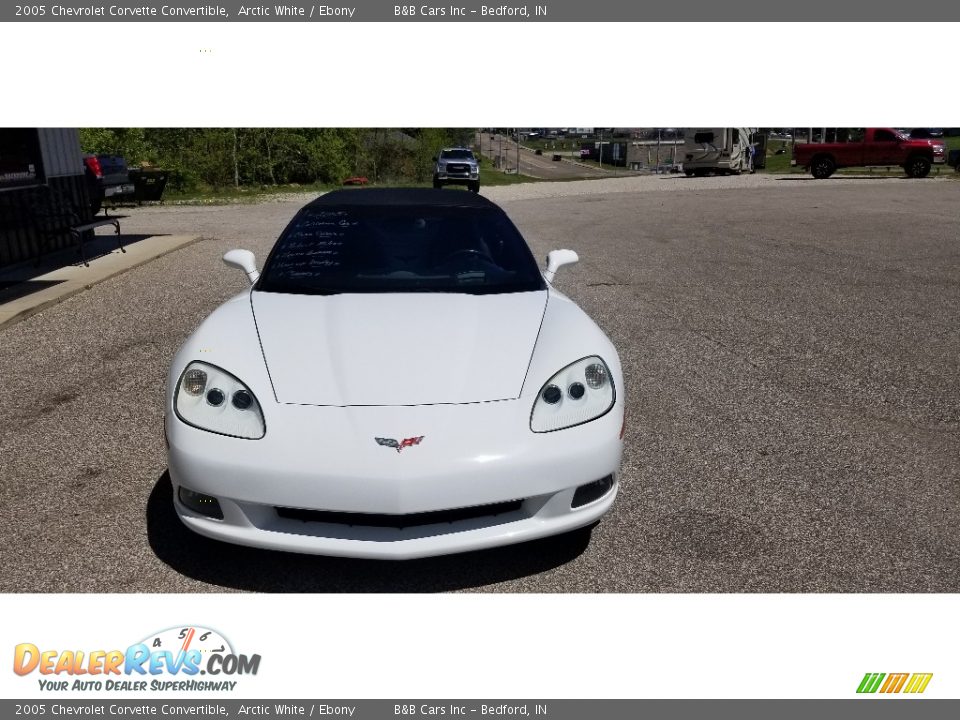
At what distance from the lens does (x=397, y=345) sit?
10.1ft

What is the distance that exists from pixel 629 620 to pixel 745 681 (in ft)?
1.44

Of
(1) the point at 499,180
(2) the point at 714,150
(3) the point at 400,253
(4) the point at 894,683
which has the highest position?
(3) the point at 400,253

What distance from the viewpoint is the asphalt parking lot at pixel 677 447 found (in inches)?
120

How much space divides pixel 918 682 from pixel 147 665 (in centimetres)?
269

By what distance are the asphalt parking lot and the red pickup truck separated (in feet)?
75.2

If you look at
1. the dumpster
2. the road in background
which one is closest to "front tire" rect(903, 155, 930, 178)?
the dumpster

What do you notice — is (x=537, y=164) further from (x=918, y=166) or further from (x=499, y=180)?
(x=918, y=166)

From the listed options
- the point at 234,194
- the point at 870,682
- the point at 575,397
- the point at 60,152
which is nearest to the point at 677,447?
the point at 575,397

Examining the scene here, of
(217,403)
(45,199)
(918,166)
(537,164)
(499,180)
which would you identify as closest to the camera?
(217,403)

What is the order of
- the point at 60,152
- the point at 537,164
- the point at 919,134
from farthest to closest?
the point at 537,164, the point at 919,134, the point at 60,152

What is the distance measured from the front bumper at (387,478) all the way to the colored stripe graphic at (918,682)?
4.09 ft

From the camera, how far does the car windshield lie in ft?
12.2

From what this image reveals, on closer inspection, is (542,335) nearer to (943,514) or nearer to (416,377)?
(416,377)

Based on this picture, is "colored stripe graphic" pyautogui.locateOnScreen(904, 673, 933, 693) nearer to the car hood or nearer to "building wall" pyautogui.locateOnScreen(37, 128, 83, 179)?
the car hood
